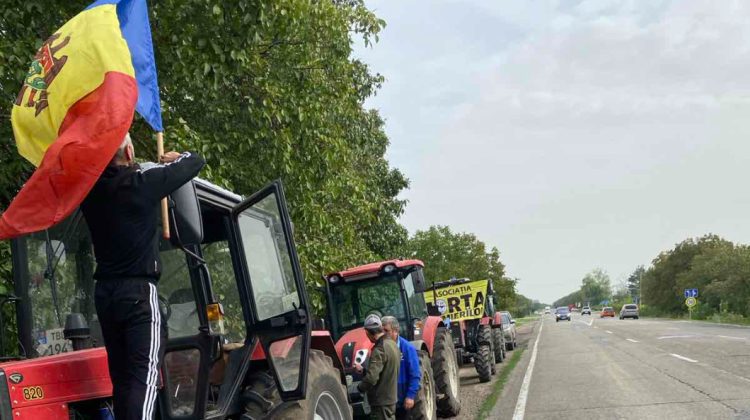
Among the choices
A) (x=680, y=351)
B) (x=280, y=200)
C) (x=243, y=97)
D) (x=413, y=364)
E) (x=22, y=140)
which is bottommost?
(x=680, y=351)

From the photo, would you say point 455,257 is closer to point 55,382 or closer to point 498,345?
point 498,345

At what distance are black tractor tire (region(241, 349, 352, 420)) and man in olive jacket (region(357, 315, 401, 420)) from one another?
2094mm

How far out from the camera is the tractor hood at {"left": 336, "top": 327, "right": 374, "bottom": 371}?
384 inches

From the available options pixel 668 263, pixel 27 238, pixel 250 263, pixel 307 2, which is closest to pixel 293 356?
pixel 250 263

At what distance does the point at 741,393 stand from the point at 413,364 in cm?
604

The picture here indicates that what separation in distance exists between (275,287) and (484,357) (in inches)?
487

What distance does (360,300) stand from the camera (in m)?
11.8

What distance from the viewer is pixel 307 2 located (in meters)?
9.23

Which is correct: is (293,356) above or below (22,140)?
below

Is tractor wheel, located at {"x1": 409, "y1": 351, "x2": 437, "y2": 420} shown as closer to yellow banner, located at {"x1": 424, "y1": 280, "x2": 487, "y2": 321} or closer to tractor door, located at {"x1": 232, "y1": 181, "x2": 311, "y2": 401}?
tractor door, located at {"x1": 232, "y1": 181, "x2": 311, "y2": 401}

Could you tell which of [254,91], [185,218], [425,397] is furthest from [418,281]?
[185,218]

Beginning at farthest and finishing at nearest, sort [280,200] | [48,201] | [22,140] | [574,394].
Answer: [574,394], [280,200], [22,140], [48,201]

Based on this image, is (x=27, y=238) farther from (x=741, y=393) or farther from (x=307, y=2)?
(x=741, y=393)

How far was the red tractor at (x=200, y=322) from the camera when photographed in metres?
3.81
